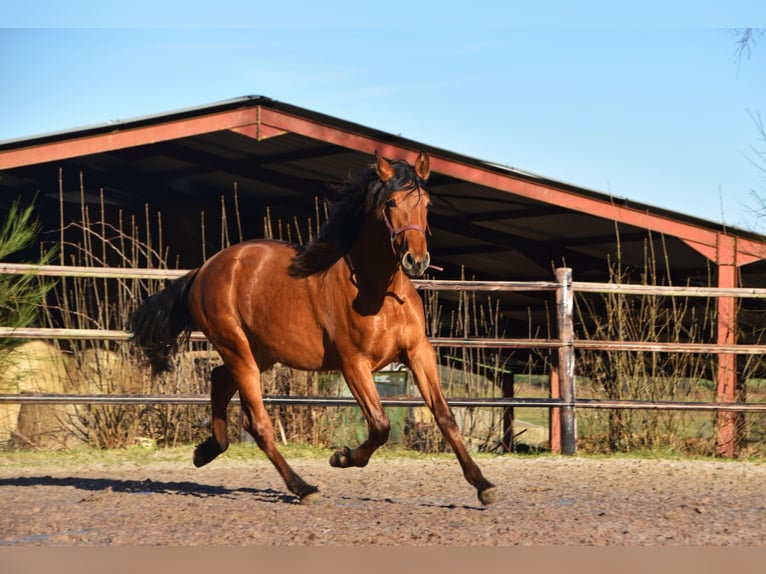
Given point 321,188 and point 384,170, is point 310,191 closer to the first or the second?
point 321,188

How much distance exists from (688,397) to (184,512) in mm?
5798

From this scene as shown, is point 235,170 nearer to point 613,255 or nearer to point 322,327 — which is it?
point 613,255

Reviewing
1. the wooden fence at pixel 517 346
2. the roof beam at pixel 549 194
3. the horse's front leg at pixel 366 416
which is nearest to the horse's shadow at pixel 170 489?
the horse's front leg at pixel 366 416

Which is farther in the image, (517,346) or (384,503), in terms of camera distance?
(517,346)

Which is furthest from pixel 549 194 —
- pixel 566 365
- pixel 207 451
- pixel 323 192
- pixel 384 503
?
pixel 384 503

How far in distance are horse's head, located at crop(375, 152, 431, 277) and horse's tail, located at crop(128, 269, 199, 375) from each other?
2269mm

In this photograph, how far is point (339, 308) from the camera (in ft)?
20.0

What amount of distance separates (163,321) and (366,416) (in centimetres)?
229

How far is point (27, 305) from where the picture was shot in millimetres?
9555

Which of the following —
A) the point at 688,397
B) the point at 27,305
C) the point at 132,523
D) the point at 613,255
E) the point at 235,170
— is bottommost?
the point at 132,523

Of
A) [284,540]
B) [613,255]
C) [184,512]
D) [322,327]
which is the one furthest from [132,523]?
[613,255]

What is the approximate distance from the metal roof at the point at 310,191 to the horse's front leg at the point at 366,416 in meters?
4.18

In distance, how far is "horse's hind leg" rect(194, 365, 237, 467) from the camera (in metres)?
6.89

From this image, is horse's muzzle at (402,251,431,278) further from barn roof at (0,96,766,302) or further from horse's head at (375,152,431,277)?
barn roof at (0,96,766,302)
